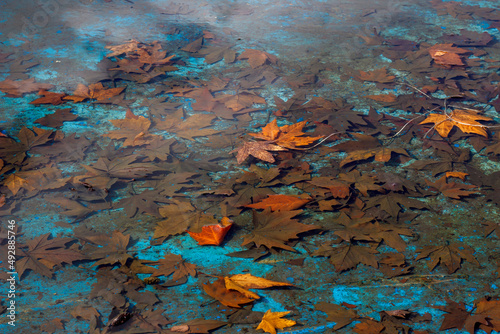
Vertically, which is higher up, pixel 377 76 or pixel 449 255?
pixel 377 76

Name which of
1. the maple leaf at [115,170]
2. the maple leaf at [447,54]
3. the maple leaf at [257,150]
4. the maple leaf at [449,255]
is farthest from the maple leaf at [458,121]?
the maple leaf at [115,170]

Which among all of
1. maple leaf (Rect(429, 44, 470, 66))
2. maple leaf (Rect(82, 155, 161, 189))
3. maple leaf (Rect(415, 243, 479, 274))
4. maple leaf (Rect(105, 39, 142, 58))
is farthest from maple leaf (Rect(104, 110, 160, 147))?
maple leaf (Rect(429, 44, 470, 66))

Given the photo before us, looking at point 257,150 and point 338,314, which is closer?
point 338,314

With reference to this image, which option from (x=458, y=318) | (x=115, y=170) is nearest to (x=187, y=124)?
(x=115, y=170)

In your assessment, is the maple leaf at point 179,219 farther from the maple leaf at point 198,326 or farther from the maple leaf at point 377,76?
the maple leaf at point 377,76

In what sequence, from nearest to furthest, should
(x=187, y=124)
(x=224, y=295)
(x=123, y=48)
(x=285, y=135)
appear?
(x=224, y=295) → (x=285, y=135) → (x=187, y=124) → (x=123, y=48)

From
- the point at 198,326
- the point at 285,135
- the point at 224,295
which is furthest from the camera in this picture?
the point at 285,135

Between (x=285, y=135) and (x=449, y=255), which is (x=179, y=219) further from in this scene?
(x=449, y=255)
